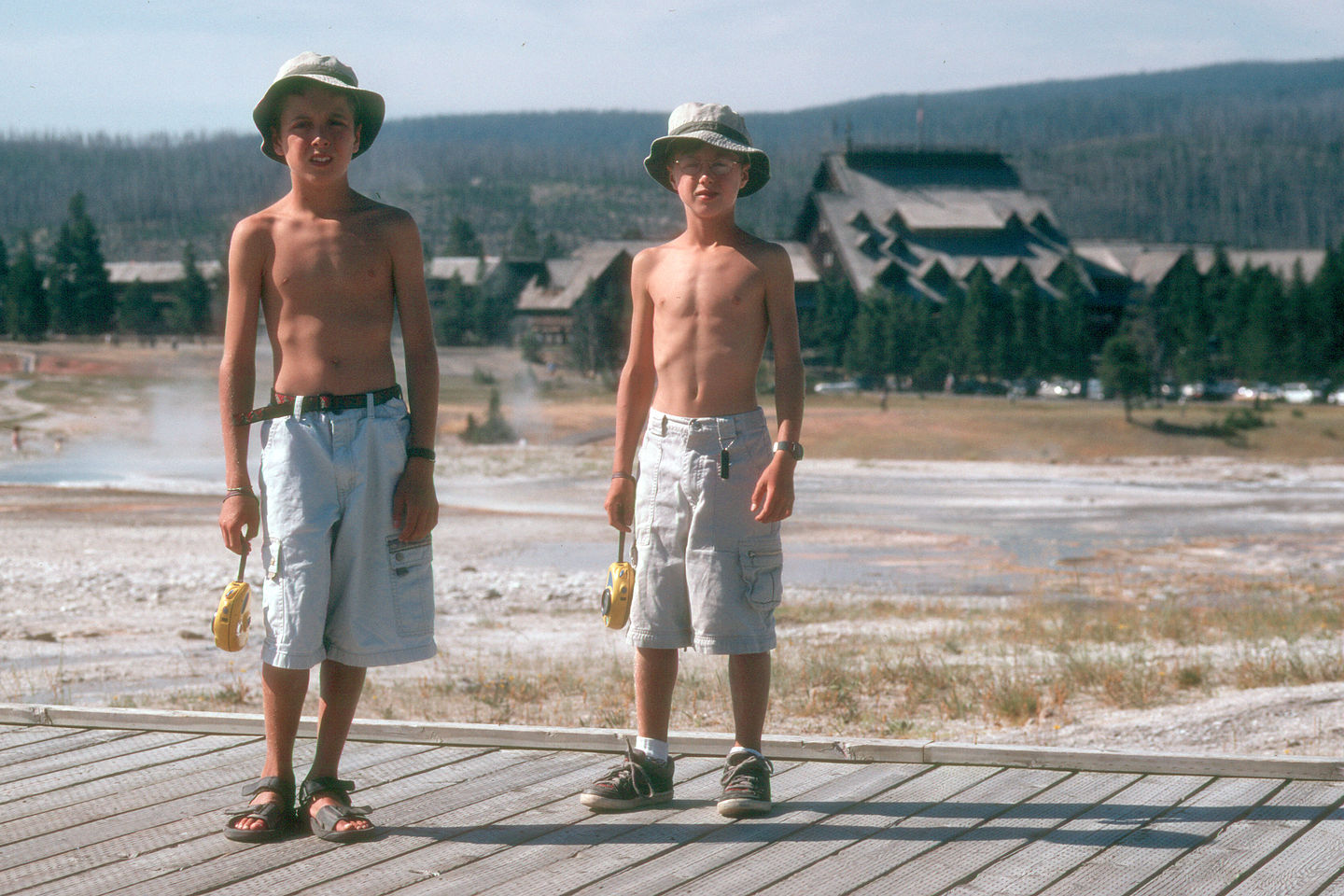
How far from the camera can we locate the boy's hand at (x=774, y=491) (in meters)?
4.34

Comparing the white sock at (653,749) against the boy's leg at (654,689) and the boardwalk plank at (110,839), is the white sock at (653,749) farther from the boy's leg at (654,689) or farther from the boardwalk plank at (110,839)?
the boardwalk plank at (110,839)

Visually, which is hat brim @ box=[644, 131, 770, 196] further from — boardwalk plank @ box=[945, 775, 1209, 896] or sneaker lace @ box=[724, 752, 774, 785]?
boardwalk plank @ box=[945, 775, 1209, 896]

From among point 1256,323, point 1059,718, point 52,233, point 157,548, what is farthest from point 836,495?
point 52,233

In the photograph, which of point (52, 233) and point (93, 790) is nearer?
point (93, 790)

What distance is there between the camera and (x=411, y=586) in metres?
4.14

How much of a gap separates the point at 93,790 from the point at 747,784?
2016 mm

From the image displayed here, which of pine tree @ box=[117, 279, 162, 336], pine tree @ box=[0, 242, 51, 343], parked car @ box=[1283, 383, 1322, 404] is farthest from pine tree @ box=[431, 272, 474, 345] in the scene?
parked car @ box=[1283, 383, 1322, 404]

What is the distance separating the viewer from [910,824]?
4.19 m

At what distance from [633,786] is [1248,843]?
175cm

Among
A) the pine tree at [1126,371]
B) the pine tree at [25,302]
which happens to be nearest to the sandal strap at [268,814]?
the pine tree at [1126,371]

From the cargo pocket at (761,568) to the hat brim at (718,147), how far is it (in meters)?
1.13

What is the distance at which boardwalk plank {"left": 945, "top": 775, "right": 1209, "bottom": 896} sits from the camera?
3682mm

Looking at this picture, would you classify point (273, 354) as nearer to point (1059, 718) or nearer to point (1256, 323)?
point (1059, 718)

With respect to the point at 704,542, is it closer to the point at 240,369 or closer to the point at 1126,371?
the point at 240,369
